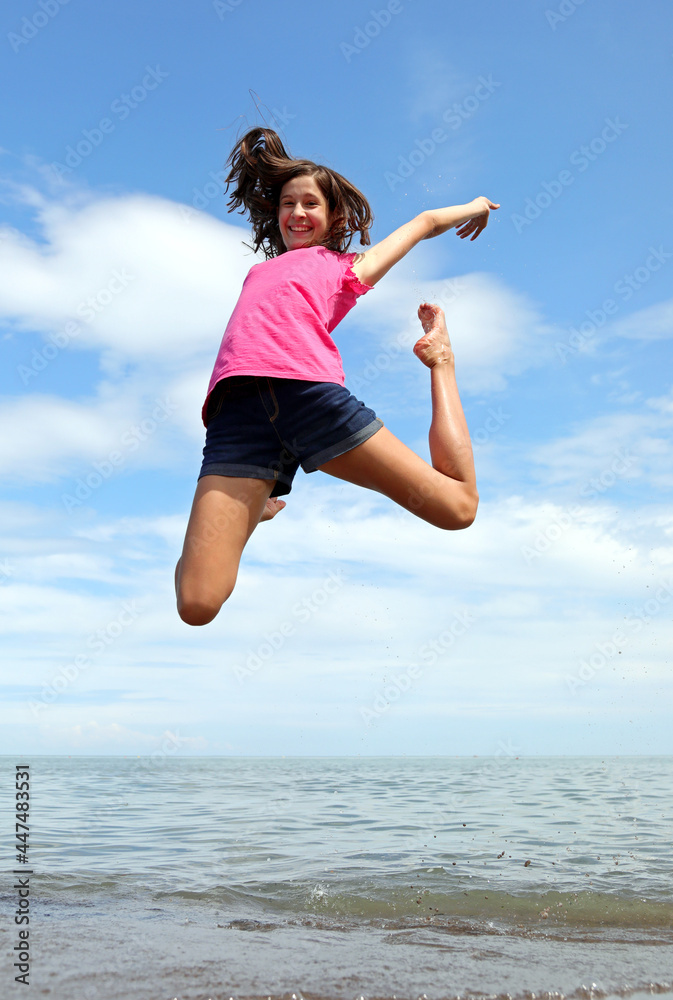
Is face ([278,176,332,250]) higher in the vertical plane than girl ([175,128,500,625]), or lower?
higher

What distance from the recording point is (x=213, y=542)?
9.74 ft

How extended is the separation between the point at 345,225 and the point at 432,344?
748 millimetres

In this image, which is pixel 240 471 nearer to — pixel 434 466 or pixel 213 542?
pixel 213 542

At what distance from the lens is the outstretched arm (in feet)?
10.8

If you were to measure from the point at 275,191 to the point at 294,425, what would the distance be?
1.33m

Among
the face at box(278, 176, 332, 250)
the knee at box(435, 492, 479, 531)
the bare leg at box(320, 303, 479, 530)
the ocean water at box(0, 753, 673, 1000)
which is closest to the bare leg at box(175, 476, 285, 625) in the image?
the bare leg at box(320, 303, 479, 530)

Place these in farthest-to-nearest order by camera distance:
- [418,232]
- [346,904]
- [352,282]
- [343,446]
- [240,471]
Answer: [346,904] < [418,232] < [352,282] < [240,471] < [343,446]

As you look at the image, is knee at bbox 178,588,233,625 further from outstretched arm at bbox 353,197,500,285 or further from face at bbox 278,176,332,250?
face at bbox 278,176,332,250

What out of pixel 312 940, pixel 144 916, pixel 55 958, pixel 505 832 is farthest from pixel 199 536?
pixel 505 832

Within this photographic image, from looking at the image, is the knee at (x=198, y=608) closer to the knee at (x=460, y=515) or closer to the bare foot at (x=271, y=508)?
the bare foot at (x=271, y=508)

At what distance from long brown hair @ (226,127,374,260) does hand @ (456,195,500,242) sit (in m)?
0.45

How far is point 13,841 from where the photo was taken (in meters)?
6.88

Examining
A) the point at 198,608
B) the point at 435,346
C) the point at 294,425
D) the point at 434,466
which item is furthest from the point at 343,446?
the point at 198,608

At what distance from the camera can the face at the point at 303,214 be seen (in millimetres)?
3461
